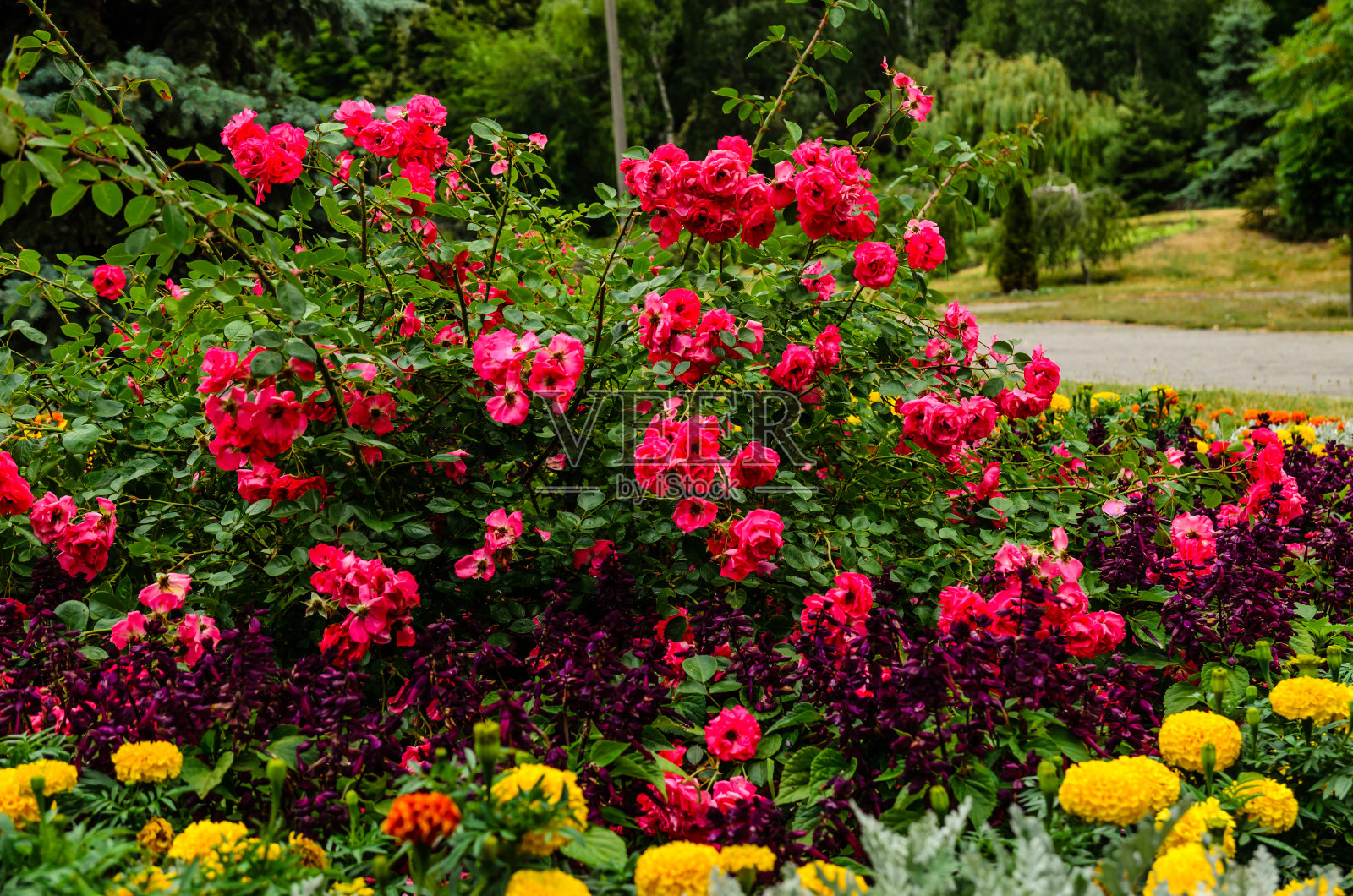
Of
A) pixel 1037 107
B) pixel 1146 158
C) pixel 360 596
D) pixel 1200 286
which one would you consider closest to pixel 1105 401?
pixel 360 596

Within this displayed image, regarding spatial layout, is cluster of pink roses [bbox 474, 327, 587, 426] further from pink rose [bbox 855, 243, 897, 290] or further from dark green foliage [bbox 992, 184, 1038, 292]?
dark green foliage [bbox 992, 184, 1038, 292]

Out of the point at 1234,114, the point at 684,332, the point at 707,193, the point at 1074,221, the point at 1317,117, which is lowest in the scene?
the point at 684,332

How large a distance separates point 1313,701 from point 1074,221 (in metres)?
18.4

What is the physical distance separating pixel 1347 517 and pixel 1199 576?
71 centimetres

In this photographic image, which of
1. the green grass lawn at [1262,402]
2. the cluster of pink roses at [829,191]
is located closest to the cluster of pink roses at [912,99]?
the cluster of pink roses at [829,191]

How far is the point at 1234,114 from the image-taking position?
25875 mm

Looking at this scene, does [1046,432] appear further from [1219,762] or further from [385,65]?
[385,65]

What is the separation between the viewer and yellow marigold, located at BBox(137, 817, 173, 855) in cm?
116

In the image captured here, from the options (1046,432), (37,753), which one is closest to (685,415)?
(37,753)

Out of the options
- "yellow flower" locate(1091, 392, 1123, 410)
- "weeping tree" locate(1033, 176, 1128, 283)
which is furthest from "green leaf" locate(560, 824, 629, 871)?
"weeping tree" locate(1033, 176, 1128, 283)

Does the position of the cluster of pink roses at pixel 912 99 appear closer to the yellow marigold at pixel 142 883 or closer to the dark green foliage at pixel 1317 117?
the yellow marigold at pixel 142 883

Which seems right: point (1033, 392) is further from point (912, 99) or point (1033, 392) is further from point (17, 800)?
point (17, 800)

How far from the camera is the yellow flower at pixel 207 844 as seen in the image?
1060 mm

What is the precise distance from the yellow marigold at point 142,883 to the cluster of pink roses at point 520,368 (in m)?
0.77
